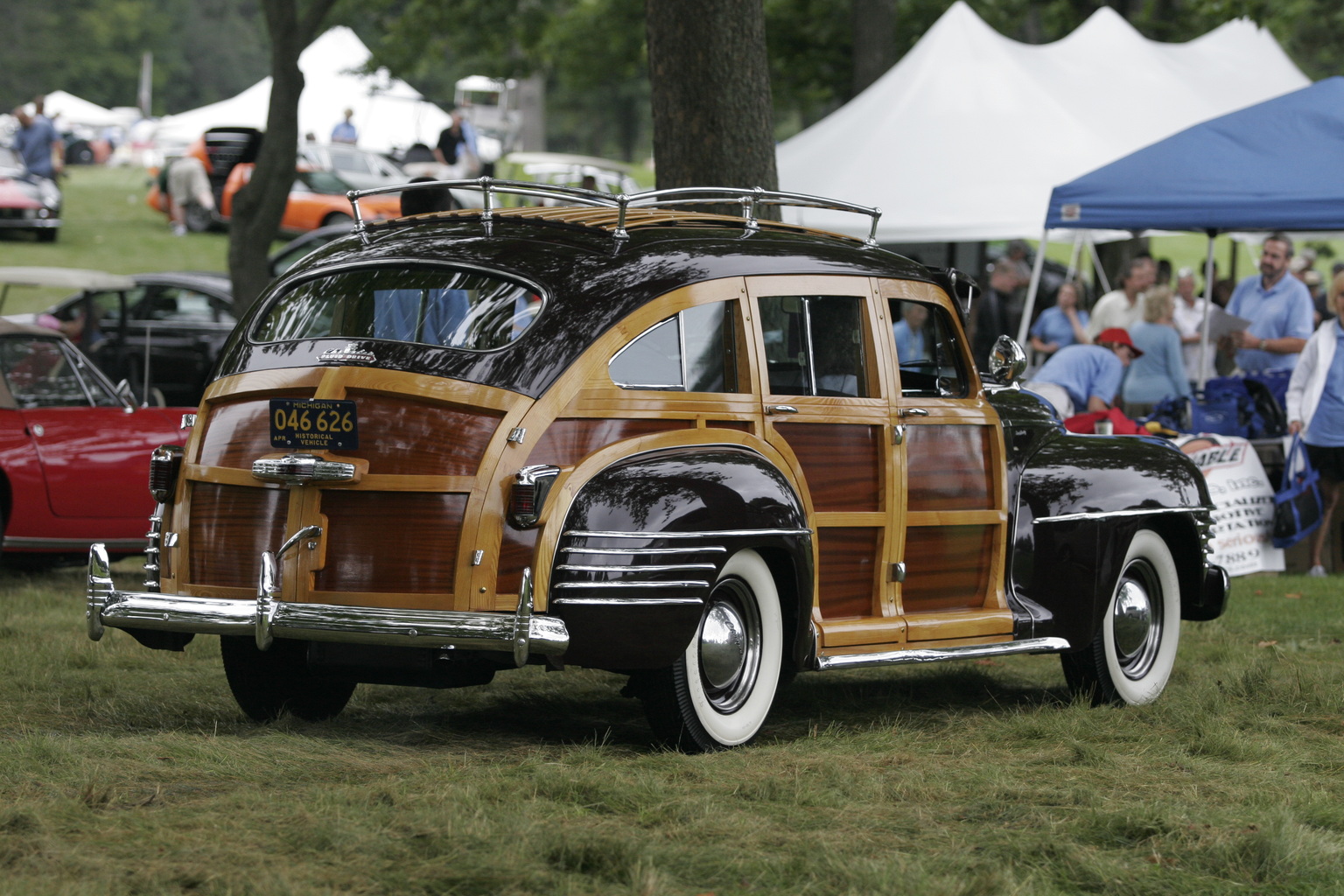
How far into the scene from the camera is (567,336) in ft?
18.5

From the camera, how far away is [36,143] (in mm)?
31797

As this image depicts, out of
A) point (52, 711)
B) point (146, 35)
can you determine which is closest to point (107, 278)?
point (52, 711)

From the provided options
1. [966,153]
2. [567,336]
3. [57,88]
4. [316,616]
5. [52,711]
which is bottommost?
[52,711]

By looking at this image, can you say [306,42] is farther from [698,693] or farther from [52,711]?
[698,693]

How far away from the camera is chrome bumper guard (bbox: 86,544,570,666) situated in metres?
5.16

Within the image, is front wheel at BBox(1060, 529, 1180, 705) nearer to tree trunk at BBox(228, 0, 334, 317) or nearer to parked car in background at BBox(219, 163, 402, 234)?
tree trunk at BBox(228, 0, 334, 317)

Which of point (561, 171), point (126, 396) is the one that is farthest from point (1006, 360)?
point (561, 171)

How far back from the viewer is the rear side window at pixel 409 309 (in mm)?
5730

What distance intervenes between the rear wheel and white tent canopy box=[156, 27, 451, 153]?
38.7 metres

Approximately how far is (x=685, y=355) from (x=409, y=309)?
3.24ft

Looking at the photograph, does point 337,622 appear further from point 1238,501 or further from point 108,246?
point 108,246

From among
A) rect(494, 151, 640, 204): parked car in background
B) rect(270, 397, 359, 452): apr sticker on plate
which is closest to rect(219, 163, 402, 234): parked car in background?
rect(494, 151, 640, 204): parked car in background

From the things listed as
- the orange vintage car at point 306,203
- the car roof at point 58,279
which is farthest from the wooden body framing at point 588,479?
the orange vintage car at point 306,203

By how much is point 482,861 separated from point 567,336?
2.08 metres
